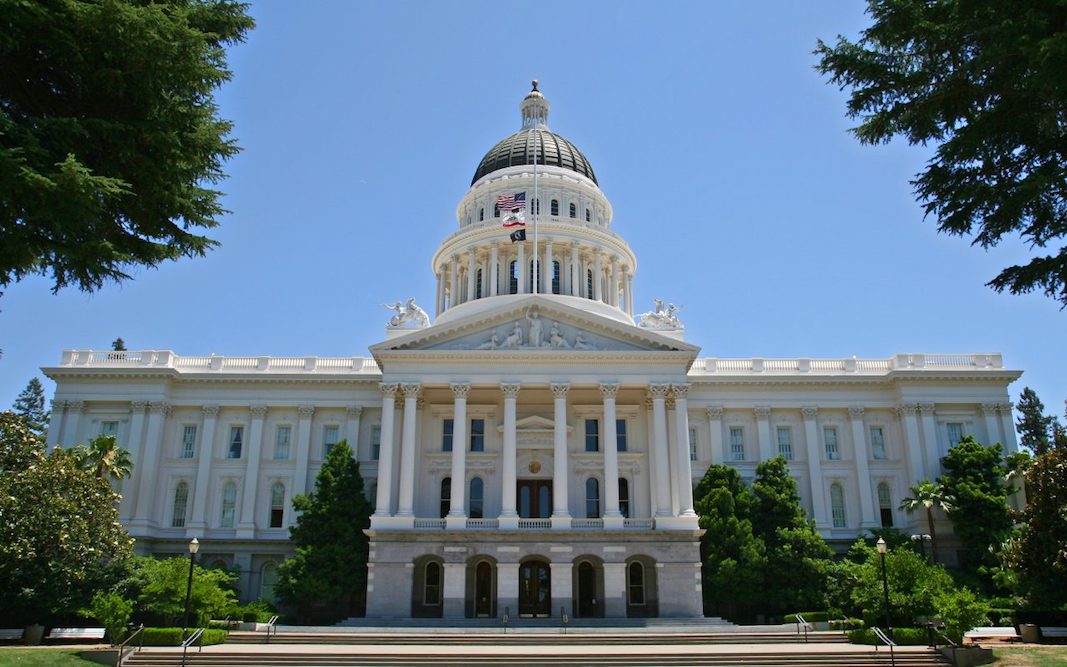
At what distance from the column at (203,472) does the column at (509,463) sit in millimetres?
17802

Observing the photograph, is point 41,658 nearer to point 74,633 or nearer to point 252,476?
point 74,633

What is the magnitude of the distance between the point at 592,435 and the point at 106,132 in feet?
122

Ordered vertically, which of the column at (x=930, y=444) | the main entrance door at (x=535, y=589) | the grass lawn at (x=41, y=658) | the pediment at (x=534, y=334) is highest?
the pediment at (x=534, y=334)

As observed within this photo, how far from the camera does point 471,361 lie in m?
47.6

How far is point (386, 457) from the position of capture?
46094 mm

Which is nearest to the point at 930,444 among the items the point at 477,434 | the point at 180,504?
the point at 477,434

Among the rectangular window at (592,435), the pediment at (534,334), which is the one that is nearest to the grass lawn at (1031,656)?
the pediment at (534,334)

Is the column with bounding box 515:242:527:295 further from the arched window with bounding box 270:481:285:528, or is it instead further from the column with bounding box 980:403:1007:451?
the column with bounding box 980:403:1007:451

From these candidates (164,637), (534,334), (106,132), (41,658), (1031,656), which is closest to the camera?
(106,132)

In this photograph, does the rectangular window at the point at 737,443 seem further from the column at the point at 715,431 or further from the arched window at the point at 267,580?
the arched window at the point at 267,580

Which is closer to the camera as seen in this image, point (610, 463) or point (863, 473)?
point (610, 463)

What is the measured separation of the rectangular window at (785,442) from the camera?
5353 centimetres

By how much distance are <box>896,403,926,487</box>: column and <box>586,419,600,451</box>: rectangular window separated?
59.7ft

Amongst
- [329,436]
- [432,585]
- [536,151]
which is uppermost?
[536,151]
